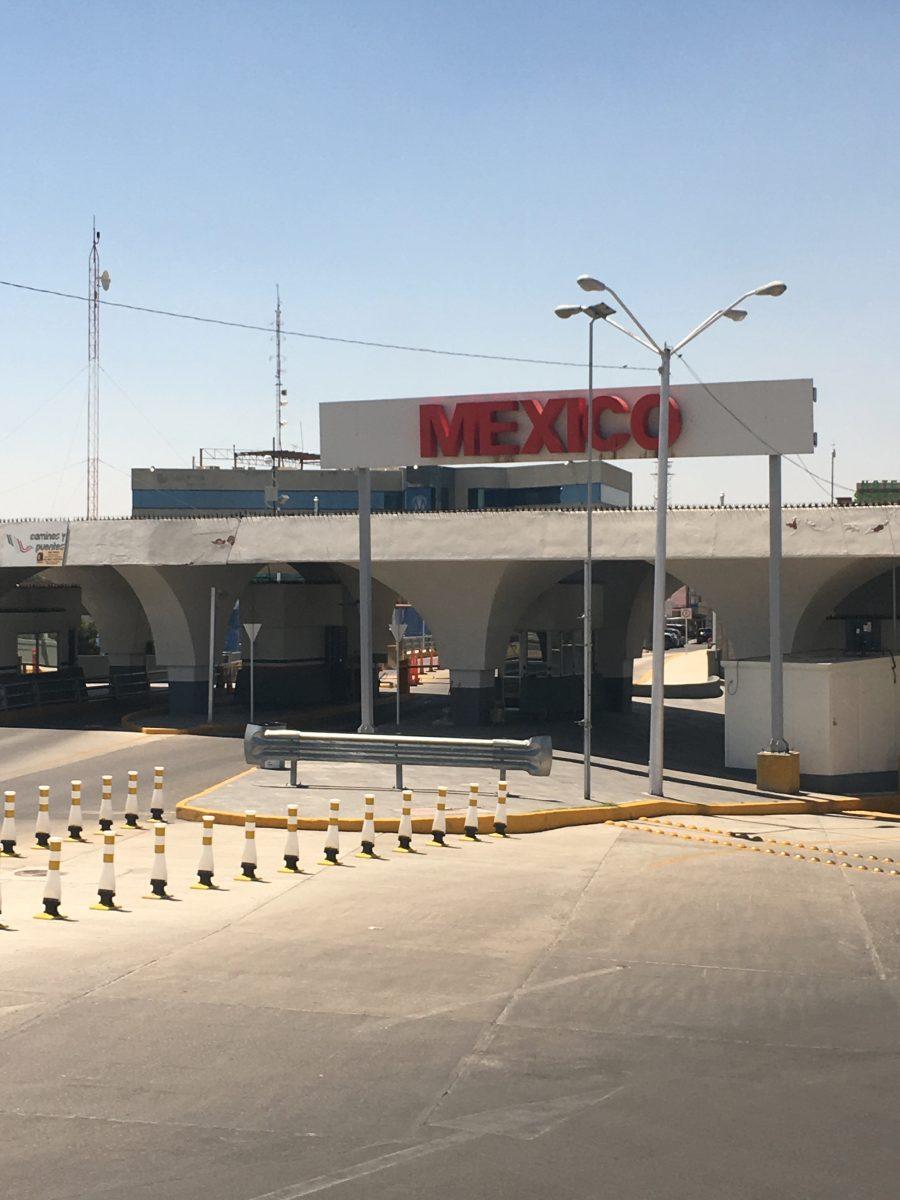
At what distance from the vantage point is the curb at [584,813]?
70.5ft

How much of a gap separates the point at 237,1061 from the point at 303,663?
36.7 meters

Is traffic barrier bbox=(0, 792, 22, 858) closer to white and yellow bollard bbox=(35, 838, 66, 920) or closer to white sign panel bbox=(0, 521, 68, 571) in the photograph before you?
white and yellow bollard bbox=(35, 838, 66, 920)

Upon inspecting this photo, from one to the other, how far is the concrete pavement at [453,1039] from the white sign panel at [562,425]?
12.8 meters

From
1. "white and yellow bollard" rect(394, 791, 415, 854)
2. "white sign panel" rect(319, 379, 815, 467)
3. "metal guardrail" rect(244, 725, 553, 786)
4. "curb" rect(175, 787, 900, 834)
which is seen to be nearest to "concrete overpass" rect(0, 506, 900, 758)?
"white sign panel" rect(319, 379, 815, 467)

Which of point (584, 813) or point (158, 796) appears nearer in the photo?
point (158, 796)

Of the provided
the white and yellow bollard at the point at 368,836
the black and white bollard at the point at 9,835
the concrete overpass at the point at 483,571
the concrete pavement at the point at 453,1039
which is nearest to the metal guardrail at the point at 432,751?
the white and yellow bollard at the point at 368,836

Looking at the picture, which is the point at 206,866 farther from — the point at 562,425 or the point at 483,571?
the point at 483,571

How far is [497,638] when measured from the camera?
3569cm

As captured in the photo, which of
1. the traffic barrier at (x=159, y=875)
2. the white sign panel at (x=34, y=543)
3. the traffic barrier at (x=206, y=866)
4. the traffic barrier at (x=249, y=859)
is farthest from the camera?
the white sign panel at (x=34, y=543)

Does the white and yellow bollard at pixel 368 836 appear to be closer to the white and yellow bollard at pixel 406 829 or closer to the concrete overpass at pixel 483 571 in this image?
the white and yellow bollard at pixel 406 829

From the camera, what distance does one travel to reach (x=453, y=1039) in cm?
1015

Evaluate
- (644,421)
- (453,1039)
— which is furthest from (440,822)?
(644,421)

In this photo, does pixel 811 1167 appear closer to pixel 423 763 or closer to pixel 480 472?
pixel 423 763

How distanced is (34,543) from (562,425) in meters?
16.9
